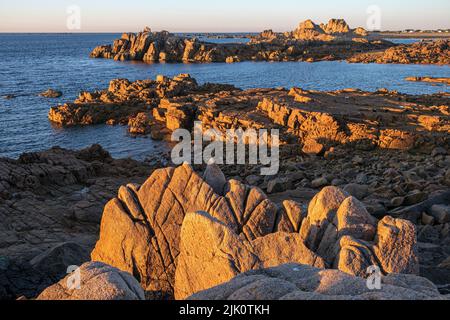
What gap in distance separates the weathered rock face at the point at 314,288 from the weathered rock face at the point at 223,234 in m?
1.96

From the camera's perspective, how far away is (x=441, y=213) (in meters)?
16.4

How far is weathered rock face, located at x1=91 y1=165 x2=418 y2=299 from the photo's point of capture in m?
10.4

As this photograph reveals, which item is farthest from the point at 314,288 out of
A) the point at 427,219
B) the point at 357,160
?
the point at 357,160

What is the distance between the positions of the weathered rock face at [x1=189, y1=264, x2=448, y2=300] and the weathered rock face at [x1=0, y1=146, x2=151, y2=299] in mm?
9886

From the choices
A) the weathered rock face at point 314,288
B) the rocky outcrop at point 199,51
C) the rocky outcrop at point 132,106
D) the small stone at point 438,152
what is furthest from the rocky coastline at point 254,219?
the rocky outcrop at point 199,51

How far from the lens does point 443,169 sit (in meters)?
24.7

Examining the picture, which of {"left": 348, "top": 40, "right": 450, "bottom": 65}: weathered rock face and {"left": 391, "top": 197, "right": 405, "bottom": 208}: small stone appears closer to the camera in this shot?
{"left": 391, "top": 197, "right": 405, "bottom": 208}: small stone

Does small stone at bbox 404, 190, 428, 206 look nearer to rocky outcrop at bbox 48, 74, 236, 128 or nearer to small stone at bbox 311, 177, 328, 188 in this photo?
small stone at bbox 311, 177, 328, 188

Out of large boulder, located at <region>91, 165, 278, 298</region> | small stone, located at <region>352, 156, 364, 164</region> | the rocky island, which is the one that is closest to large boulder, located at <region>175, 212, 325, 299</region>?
large boulder, located at <region>91, 165, 278, 298</region>

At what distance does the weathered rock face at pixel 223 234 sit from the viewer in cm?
1039

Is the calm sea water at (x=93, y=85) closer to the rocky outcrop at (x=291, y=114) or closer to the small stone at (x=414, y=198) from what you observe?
the rocky outcrop at (x=291, y=114)

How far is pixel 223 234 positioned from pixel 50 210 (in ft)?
48.9
